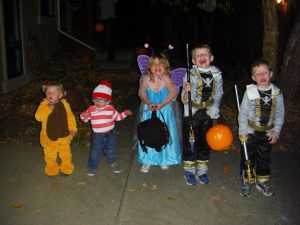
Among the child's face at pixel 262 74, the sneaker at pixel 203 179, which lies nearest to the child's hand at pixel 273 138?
the child's face at pixel 262 74

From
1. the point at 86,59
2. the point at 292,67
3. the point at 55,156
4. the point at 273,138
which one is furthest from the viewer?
the point at 86,59

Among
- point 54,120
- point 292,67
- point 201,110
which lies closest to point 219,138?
point 201,110

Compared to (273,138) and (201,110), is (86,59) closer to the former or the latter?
(201,110)

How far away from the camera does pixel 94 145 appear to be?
4.68 meters

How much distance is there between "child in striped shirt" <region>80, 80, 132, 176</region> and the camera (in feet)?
14.8

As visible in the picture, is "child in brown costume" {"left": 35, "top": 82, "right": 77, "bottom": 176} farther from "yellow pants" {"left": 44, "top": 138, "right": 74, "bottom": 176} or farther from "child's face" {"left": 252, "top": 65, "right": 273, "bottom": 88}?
"child's face" {"left": 252, "top": 65, "right": 273, "bottom": 88}

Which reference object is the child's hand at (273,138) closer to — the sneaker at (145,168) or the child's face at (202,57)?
the child's face at (202,57)

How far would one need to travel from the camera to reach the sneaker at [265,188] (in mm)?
4250

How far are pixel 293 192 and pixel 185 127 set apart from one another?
4.94 ft

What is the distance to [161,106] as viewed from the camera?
460 centimetres

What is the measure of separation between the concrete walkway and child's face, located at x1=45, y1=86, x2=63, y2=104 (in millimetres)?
1017

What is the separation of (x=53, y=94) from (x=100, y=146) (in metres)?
0.90

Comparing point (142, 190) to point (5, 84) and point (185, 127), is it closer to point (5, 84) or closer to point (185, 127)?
point (185, 127)

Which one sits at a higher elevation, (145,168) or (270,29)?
(270,29)
